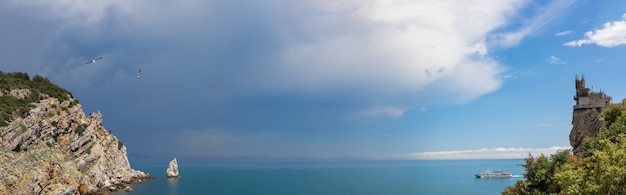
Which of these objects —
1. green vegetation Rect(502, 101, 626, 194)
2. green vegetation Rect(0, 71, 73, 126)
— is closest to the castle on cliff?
green vegetation Rect(502, 101, 626, 194)

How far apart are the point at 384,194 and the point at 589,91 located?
61834 millimetres

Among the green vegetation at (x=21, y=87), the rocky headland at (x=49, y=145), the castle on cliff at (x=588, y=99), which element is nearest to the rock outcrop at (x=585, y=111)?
the castle on cliff at (x=588, y=99)

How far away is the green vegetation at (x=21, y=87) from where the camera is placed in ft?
279

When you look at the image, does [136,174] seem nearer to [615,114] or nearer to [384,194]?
[384,194]

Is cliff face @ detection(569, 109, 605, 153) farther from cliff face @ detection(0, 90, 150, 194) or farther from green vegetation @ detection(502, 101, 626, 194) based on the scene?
cliff face @ detection(0, 90, 150, 194)

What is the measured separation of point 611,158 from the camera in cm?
3528

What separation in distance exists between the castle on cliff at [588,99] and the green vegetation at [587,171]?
17507 millimetres

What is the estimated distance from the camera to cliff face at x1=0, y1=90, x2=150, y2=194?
71.9 metres

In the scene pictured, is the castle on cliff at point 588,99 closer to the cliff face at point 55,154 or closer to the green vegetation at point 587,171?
the green vegetation at point 587,171

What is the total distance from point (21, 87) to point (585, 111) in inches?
4655

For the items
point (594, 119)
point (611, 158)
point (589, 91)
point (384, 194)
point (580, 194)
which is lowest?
point (384, 194)

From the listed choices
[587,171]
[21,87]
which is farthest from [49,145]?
[587,171]

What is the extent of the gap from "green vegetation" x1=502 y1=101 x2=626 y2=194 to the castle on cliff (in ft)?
57.4

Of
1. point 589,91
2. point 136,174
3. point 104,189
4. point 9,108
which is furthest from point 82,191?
point 589,91
